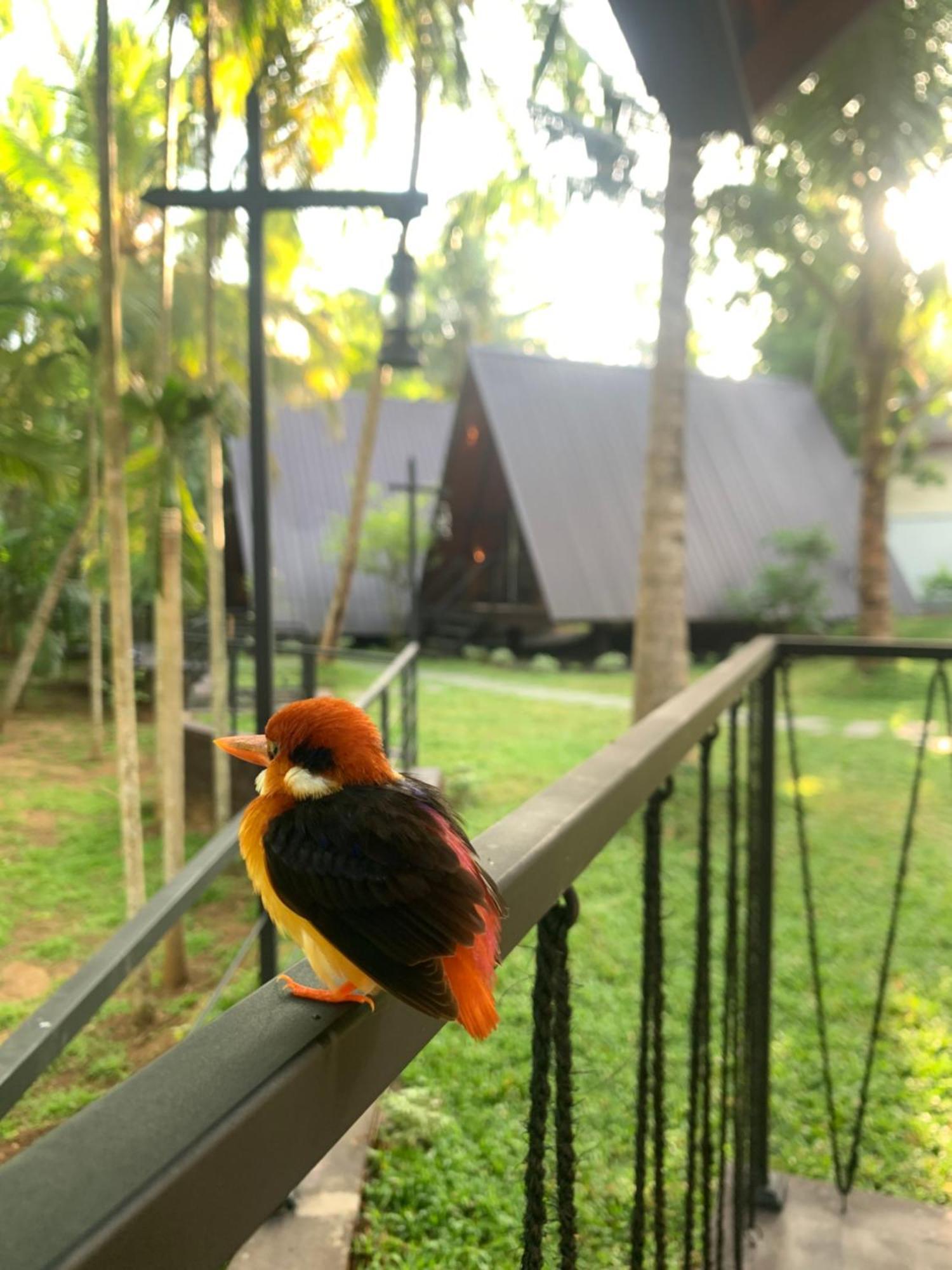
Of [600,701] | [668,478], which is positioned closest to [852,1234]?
[668,478]

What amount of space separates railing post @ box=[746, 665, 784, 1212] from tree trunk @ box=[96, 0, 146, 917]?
1226mm

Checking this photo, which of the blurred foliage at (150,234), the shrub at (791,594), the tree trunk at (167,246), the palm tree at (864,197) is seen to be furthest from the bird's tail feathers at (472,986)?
the shrub at (791,594)

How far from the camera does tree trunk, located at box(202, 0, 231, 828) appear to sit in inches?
111

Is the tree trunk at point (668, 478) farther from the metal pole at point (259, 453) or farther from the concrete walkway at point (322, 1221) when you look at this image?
the concrete walkway at point (322, 1221)

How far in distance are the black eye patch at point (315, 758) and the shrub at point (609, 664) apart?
10.6 m

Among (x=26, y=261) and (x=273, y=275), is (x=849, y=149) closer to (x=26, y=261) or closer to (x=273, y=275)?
(x=273, y=275)

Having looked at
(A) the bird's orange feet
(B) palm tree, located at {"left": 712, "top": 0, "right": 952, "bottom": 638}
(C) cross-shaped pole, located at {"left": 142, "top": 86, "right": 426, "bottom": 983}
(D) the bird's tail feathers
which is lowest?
(D) the bird's tail feathers

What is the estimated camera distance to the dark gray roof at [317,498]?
14430mm

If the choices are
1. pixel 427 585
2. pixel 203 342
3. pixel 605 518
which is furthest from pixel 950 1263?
pixel 427 585

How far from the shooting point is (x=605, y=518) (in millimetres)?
13680

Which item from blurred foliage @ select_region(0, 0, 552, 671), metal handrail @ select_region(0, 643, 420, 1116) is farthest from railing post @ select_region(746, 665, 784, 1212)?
blurred foliage @ select_region(0, 0, 552, 671)

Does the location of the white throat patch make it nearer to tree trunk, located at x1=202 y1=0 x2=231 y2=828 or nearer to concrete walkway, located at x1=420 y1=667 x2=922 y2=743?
tree trunk, located at x1=202 y1=0 x2=231 y2=828

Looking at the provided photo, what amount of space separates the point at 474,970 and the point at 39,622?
1221 mm

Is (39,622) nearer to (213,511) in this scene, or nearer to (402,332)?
(213,511)
